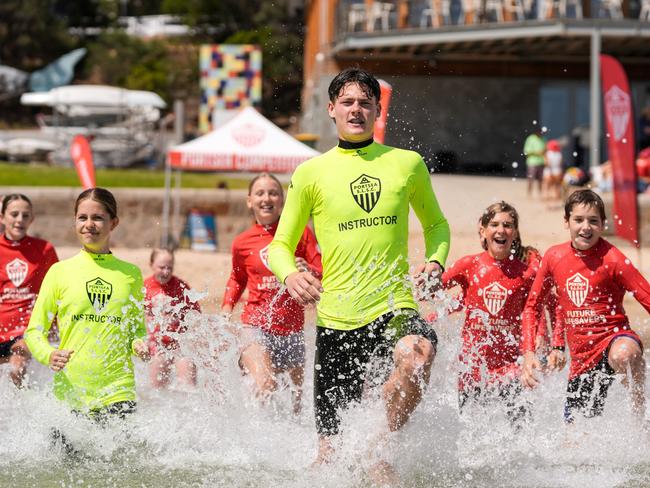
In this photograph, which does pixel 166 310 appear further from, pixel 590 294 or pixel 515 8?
pixel 515 8

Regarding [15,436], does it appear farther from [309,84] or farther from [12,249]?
[309,84]

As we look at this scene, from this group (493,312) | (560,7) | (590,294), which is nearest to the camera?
(590,294)

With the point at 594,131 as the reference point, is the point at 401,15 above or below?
above

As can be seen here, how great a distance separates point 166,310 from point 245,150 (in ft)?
28.1

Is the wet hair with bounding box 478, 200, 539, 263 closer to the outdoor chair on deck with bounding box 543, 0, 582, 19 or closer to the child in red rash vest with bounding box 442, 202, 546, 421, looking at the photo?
the child in red rash vest with bounding box 442, 202, 546, 421

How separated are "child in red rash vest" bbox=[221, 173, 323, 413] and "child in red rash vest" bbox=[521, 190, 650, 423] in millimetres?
1342

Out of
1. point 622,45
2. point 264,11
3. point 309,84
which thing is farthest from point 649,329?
point 264,11

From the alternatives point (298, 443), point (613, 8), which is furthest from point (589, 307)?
point (613, 8)

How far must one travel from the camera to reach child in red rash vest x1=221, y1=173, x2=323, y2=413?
657 cm

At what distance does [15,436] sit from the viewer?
247 inches

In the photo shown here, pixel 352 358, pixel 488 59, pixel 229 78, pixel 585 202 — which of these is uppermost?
pixel 488 59

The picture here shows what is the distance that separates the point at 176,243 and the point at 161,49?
30.6m

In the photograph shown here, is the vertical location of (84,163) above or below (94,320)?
above

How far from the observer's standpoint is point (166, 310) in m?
7.66
